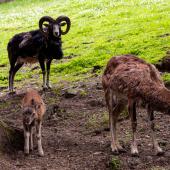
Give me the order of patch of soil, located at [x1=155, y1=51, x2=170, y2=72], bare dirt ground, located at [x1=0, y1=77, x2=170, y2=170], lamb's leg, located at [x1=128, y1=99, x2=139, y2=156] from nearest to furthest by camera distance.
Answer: bare dirt ground, located at [x1=0, y1=77, x2=170, y2=170], lamb's leg, located at [x1=128, y1=99, x2=139, y2=156], patch of soil, located at [x1=155, y1=51, x2=170, y2=72]

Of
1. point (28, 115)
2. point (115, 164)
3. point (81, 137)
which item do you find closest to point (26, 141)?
point (28, 115)

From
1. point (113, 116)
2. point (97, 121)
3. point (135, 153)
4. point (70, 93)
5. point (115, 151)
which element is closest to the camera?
point (135, 153)

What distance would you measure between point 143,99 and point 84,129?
279 centimetres

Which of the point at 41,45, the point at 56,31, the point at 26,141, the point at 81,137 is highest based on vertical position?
the point at 56,31

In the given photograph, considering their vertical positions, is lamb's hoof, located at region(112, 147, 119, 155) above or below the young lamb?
below

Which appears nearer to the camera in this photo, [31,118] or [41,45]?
[31,118]

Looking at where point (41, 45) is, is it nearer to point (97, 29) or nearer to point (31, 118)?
point (31, 118)

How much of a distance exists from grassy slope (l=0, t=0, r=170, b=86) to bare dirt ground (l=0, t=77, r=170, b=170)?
12.1 ft

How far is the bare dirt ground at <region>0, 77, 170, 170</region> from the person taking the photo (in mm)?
9656

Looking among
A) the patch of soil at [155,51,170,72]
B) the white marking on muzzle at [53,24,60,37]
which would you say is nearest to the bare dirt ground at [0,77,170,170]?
the patch of soil at [155,51,170,72]

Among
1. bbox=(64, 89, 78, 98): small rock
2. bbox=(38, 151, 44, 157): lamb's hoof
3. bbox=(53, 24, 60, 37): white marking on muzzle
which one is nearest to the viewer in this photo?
bbox=(38, 151, 44, 157): lamb's hoof

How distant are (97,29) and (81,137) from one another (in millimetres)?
15917

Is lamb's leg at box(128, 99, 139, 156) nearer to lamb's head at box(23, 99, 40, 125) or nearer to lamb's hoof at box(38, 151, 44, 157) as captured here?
lamb's hoof at box(38, 151, 44, 157)

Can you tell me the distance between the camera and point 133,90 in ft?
31.8
